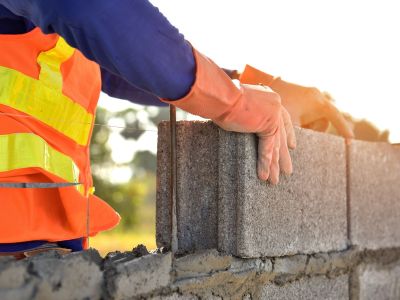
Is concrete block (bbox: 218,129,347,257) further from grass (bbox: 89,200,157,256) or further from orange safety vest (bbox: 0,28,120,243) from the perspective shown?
grass (bbox: 89,200,157,256)

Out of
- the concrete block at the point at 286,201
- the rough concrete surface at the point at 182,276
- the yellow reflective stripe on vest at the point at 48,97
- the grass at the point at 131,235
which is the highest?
the yellow reflective stripe on vest at the point at 48,97

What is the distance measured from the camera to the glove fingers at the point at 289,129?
2.28 m

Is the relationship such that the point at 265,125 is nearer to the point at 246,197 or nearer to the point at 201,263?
the point at 246,197

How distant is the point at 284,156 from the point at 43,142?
838mm

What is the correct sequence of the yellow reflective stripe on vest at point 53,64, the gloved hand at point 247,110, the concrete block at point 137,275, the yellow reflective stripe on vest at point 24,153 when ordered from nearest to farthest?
1. the concrete block at point 137,275
2. the gloved hand at point 247,110
3. the yellow reflective stripe on vest at point 24,153
4. the yellow reflective stripe on vest at point 53,64

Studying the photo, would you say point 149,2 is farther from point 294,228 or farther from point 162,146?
point 294,228

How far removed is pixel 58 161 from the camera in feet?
7.16

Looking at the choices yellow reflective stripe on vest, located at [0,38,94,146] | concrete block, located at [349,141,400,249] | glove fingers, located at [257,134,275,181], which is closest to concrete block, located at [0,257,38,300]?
yellow reflective stripe on vest, located at [0,38,94,146]

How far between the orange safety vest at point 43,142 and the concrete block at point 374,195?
4.20 ft

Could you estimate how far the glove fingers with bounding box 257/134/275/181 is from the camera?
2191 millimetres

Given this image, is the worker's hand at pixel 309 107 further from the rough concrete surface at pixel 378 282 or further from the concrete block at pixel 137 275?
the concrete block at pixel 137 275

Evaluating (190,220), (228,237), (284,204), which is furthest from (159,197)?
(284,204)

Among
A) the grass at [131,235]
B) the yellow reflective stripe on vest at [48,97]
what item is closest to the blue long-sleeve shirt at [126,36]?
the yellow reflective stripe on vest at [48,97]

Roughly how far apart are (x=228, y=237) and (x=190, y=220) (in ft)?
0.52
